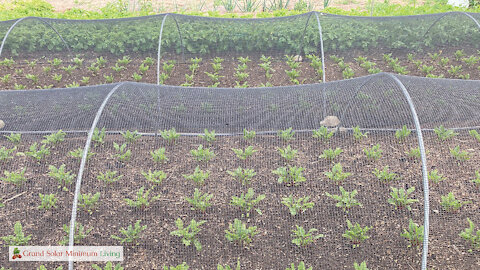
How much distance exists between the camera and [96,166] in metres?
5.60

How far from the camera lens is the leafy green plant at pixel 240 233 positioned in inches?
184

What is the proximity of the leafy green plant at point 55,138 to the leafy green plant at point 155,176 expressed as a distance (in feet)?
4.21

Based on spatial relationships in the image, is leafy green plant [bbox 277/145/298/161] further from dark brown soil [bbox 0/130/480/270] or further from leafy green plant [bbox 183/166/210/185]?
leafy green plant [bbox 183/166/210/185]

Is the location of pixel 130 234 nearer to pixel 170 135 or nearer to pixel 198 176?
pixel 198 176

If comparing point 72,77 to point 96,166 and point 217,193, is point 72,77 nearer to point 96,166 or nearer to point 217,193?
point 96,166

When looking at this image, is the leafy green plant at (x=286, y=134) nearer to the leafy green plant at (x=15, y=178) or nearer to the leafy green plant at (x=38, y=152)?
the leafy green plant at (x=38, y=152)

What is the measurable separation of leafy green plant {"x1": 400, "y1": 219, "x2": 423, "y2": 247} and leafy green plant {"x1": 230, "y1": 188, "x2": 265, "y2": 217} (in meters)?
1.49

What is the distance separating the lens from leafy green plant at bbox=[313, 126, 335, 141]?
19.0ft

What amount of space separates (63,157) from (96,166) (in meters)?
0.54

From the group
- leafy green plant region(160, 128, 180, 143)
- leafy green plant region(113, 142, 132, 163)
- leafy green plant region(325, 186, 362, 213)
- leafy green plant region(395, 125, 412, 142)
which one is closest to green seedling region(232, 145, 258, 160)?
leafy green plant region(160, 128, 180, 143)

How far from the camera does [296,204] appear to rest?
4.91 metres

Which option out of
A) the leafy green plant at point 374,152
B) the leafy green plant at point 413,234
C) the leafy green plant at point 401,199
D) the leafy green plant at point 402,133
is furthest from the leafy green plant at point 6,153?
the leafy green plant at point 402,133

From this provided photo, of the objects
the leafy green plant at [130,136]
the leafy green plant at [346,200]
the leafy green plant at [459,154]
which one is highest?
the leafy green plant at [130,136]

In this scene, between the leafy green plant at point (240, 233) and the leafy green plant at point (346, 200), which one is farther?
the leafy green plant at point (346, 200)
